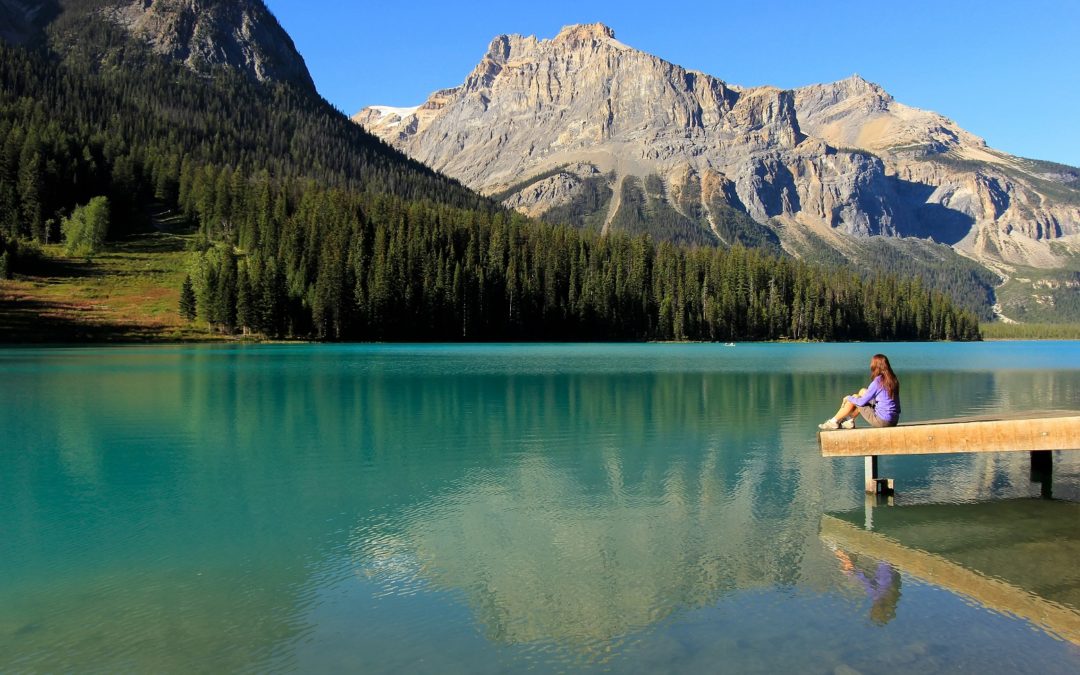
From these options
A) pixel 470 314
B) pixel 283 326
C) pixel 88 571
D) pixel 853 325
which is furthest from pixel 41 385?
pixel 853 325

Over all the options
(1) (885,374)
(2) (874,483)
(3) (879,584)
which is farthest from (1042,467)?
(3) (879,584)

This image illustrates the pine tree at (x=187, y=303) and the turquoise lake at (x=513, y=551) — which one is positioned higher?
the pine tree at (x=187, y=303)

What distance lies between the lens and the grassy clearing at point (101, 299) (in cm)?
9794

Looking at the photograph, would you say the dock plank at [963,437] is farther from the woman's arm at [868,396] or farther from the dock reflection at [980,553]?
the dock reflection at [980,553]

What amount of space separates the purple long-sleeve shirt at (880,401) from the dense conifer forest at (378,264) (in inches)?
4020

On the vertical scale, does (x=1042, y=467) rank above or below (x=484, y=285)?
below

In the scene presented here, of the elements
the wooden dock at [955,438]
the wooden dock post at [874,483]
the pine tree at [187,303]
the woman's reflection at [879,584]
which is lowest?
the woman's reflection at [879,584]

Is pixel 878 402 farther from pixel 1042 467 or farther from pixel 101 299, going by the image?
pixel 101 299

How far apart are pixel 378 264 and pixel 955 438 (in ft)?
362

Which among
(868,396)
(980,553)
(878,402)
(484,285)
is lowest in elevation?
(980,553)

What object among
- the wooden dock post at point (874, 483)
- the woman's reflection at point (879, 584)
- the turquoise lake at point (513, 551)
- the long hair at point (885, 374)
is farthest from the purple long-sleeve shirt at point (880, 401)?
the woman's reflection at point (879, 584)

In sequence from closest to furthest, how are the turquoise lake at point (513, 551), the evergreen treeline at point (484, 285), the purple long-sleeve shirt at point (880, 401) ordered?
1. the turquoise lake at point (513, 551)
2. the purple long-sleeve shirt at point (880, 401)
3. the evergreen treeline at point (484, 285)

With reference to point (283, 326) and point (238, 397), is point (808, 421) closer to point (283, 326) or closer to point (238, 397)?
point (238, 397)

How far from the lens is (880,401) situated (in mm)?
19203
